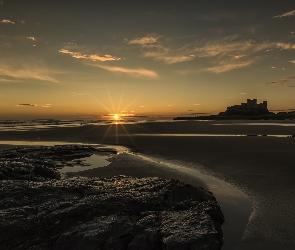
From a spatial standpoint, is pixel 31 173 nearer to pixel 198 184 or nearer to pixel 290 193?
pixel 198 184

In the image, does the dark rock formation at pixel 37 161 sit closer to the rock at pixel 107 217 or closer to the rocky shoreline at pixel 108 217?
the rocky shoreline at pixel 108 217

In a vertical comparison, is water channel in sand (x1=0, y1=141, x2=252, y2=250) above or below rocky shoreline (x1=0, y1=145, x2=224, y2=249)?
below

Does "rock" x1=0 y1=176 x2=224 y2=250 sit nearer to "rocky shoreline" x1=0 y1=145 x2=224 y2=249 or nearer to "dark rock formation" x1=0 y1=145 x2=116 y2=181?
"rocky shoreline" x1=0 y1=145 x2=224 y2=249

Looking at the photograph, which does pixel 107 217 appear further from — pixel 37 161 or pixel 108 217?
pixel 37 161

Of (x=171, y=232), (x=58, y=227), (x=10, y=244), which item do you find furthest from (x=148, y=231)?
(x=10, y=244)

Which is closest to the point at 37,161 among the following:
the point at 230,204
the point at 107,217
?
the point at 107,217

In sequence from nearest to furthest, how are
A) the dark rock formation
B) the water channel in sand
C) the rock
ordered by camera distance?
the rock, the water channel in sand, the dark rock formation

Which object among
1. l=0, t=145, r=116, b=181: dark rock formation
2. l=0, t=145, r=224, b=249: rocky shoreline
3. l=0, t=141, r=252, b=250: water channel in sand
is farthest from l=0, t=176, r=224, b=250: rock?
l=0, t=145, r=116, b=181: dark rock formation

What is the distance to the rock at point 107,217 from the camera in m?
3.74

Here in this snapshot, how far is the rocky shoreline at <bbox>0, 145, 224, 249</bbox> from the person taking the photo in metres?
3.74

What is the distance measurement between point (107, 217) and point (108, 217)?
0.06ft

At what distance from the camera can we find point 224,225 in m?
4.89

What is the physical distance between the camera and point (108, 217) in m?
4.34

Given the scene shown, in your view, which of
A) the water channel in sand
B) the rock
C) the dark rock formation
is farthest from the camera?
the dark rock formation
